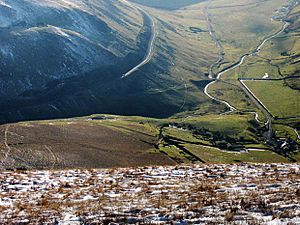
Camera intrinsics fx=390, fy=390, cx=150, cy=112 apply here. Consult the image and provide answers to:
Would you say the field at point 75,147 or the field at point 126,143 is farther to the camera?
the field at point 126,143

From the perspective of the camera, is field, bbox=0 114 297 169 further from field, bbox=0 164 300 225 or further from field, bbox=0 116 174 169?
field, bbox=0 164 300 225

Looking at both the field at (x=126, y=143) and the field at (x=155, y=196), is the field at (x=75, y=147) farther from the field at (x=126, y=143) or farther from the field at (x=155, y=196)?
the field at (x=155, y=196)

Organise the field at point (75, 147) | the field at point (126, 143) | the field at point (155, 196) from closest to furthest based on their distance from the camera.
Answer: the field at point (155, 196), the field at point (75, 147), the field at point (126, 143)

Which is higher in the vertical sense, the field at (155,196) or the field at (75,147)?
the field at (75,147)

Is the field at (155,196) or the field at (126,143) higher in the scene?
the field at (126,143)

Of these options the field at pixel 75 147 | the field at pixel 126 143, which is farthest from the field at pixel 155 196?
the field at pixel 126 143

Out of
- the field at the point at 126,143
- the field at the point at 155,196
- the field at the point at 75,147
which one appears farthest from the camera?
the field at the point at 126,143

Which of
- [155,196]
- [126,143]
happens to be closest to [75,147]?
[126,143]

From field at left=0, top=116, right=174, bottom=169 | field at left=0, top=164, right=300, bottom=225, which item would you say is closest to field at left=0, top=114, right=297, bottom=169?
field at left=0, top=116, right=174, bottom=169
